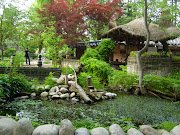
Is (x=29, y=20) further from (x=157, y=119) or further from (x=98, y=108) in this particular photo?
(x=157, y=119)

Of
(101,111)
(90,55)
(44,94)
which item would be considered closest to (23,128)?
(101,111)

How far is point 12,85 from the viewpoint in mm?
7102

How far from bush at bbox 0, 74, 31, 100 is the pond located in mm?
622

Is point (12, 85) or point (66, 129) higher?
point (12, 85)

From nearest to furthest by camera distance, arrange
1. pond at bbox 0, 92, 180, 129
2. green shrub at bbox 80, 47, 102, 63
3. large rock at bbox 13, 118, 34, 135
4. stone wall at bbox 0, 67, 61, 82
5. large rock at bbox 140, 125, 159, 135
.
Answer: large rock at bbox 13, 118, 34, 135 → large rock at bbox 140, 125, 159, 135 → pond at bbox 0, 92, 180, 129 → stone wall at bbox 0, 67, 61, 82 → green shrub at bbox 80, 47, 102, 63

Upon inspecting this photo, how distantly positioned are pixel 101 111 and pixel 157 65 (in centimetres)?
661

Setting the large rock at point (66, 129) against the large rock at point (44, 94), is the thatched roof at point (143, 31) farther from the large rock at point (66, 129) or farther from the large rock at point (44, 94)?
the large rock at point (66, 129)

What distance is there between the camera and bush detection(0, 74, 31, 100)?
649 centimetres

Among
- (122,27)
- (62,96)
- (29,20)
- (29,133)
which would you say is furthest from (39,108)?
(29,20)

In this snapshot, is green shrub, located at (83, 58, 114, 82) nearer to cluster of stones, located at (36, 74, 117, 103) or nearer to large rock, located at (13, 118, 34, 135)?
cluster of stones, located at (36, 74, 117, 103)

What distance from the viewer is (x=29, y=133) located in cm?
274

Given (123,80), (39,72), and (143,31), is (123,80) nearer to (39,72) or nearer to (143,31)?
(39,72)

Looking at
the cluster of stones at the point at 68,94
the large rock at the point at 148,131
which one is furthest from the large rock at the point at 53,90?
the large rock at the point at 148,131

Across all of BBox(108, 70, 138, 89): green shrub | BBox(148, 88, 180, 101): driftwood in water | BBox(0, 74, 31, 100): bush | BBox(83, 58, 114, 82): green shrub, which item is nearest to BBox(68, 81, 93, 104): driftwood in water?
BBox(0, 74, 31, 100): bush
